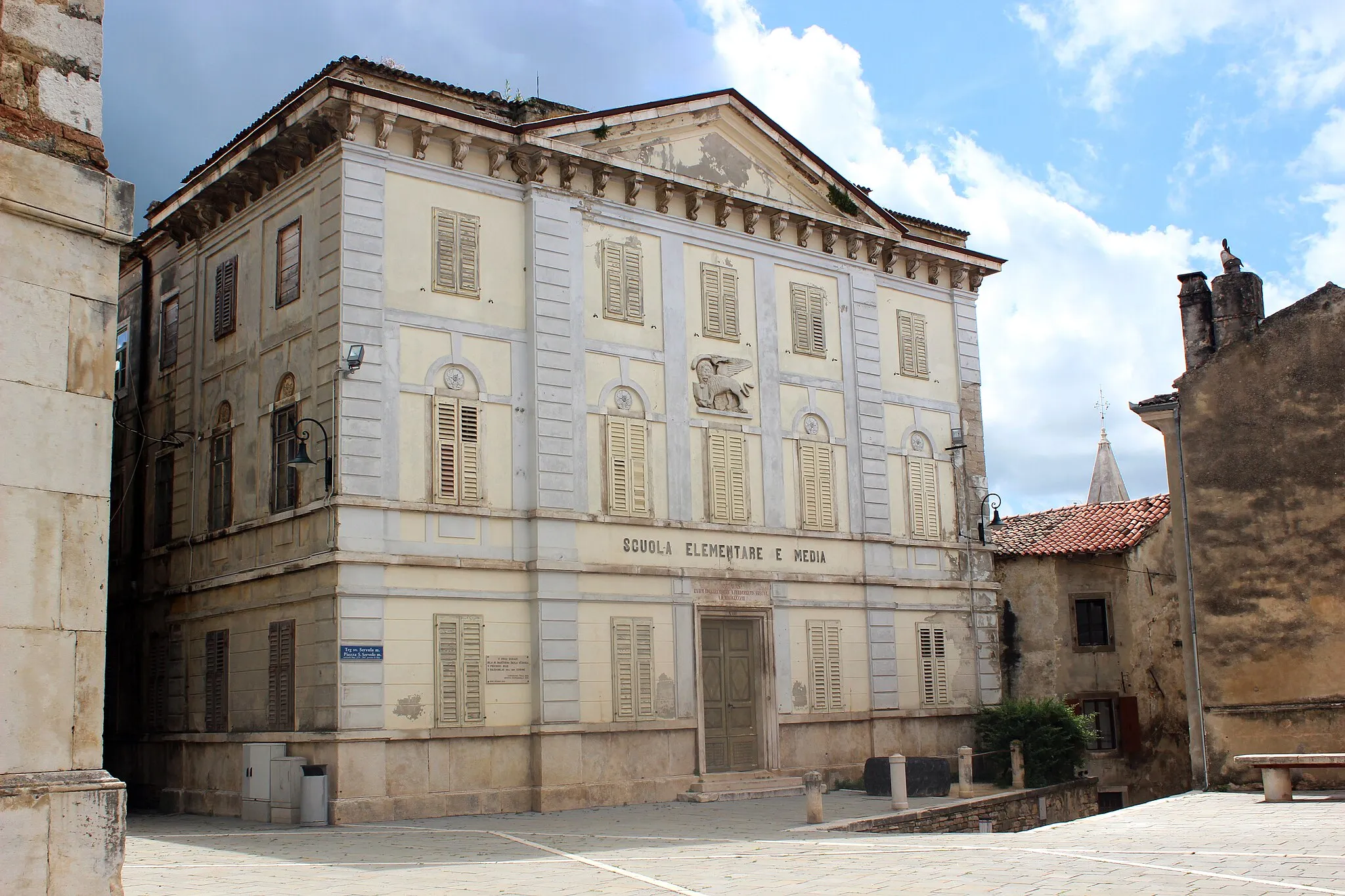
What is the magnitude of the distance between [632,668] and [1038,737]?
8.52 meters

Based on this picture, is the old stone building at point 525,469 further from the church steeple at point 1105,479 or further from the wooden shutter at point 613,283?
the church steeple at point 1105,479

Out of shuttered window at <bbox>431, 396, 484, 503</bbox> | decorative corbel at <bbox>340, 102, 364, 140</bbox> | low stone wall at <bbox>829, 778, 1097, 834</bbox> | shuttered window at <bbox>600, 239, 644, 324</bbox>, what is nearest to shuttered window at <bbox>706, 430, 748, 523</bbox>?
shuttered window at <bbox>600, 239, 644, 324</bbox>

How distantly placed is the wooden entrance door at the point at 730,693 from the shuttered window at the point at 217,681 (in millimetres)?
7917

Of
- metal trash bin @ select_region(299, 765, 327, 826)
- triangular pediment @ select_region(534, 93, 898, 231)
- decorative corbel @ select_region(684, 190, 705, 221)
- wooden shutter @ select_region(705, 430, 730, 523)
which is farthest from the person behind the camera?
decorative corbel @ select_region(684, 190, 705, 221)

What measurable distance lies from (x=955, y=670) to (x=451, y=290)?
12.7m

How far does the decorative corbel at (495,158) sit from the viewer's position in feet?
72.1

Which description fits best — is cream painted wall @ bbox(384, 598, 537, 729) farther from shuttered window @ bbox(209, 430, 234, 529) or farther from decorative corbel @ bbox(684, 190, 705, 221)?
decorative corbel @ bbox(684, 190, 705, 221)

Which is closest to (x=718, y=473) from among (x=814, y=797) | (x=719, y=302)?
(x=719, y=302)

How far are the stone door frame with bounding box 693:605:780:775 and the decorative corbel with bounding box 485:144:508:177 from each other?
26.6 ft

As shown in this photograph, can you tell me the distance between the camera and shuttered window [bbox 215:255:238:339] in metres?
23.1

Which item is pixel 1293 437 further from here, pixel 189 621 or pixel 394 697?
pixel 189 621

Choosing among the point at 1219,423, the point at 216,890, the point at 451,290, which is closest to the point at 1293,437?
the point at 1219,423

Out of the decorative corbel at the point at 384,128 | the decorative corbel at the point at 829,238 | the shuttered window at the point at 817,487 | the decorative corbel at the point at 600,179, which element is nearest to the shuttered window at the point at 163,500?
the decorative corbel at the point at 384,128

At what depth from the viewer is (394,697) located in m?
19.5
